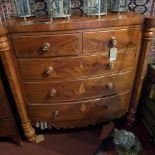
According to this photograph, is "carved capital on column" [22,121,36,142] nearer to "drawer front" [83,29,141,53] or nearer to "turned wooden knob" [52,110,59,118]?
"turned wooden knob" [52,110,59,118]

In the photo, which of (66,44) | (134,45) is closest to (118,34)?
(134,45)

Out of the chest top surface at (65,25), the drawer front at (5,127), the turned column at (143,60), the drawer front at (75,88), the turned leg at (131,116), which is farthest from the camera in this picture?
the turned leg at (131,116)

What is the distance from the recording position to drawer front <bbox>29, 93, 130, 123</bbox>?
1.29 metres

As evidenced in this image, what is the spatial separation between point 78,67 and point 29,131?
67 cm

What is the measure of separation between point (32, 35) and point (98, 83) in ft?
1.75

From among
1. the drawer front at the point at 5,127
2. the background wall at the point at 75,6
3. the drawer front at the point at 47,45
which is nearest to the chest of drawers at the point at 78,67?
the drawer front at the point at 47,45

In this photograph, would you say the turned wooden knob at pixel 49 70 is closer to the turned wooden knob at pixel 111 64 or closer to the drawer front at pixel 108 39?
the drawer front at pixel 108 39

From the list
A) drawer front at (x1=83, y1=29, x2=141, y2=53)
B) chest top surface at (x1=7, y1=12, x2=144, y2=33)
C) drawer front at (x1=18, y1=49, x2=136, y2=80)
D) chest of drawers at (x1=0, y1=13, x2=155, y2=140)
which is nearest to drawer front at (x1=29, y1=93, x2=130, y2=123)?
chest of drawers at (x1=0, y1=13, x2=155, y2=140)

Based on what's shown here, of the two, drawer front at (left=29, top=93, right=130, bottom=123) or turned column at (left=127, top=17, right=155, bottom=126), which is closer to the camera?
turned column at (left=127, top=17, right=155, bottom=126)

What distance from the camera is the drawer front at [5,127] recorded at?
1306 mm

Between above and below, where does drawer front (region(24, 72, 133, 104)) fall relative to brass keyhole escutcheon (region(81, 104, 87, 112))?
above

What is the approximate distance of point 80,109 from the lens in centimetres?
132

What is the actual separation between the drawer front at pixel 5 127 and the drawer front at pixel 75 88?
0.25 m

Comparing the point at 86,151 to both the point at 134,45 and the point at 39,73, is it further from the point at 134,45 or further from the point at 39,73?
the point at 134,45
